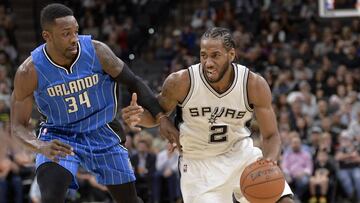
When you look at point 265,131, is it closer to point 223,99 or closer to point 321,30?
point 223,99

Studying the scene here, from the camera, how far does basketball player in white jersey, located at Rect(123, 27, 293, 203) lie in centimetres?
624

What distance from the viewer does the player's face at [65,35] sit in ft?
19.6

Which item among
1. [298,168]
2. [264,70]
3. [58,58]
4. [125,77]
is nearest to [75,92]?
[58,58]

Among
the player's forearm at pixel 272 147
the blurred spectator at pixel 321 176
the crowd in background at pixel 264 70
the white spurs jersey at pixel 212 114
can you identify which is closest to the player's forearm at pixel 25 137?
the white spurs jersey at pixel 212 114

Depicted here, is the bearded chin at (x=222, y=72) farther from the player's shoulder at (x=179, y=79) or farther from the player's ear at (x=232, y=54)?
the player's shoulder at (x=179, y=79)

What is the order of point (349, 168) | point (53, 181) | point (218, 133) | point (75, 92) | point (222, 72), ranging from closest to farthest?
point (53, 181) → point (75, 92) → point (222, 72) → point (218, 133) → point (349, 168)

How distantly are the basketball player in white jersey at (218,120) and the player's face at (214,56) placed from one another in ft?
0.04

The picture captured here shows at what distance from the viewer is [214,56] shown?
20.1 ft

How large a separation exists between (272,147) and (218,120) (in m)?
0.48

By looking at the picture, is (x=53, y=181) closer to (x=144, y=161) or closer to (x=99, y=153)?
(x=99, y=153)

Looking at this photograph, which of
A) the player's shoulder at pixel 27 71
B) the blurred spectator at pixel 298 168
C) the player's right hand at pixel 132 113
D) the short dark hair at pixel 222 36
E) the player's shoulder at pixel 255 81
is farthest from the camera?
the blurred spectator at pixel 298 168

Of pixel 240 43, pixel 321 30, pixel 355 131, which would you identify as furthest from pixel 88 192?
pixel 321 30

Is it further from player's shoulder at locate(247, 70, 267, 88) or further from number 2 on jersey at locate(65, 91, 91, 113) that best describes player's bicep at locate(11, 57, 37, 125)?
player's shoulder at locate(247, 70, 267, 88)

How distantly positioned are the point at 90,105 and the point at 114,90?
0.25 metres
